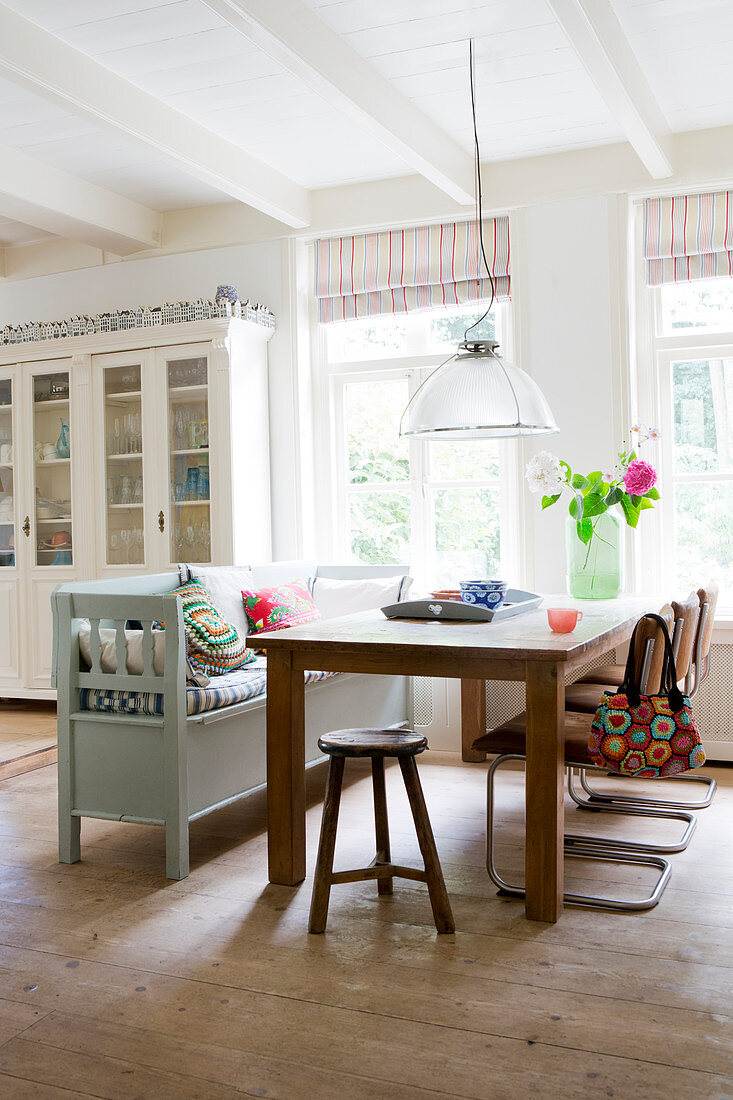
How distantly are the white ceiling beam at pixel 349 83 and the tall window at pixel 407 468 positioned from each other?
0.78 m

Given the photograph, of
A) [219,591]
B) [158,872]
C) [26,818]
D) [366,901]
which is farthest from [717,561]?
[26,818]

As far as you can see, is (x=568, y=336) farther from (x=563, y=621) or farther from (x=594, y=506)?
(x=563, y=621)

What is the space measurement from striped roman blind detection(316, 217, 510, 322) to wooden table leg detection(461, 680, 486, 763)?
1.88 metres

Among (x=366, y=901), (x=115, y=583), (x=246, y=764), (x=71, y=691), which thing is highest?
(x=115, y=583)

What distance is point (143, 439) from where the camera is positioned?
516cm

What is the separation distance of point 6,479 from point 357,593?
7.67 ft

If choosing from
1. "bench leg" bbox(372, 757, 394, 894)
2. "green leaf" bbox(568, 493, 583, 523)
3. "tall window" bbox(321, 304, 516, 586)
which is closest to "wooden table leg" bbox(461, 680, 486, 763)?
"tall window" bbox(321, 304, 516, 586)

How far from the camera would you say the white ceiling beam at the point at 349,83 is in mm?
2984

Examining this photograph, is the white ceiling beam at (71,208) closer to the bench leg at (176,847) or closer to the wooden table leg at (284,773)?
the wooden table leg at (284,773)

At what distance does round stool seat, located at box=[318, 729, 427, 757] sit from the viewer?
8.50 ft

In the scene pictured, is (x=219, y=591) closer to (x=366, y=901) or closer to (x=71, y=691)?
(x=71, y=691)

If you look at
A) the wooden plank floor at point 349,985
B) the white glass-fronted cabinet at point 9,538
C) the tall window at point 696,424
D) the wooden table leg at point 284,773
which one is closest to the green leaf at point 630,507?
the tall window at point 696,424

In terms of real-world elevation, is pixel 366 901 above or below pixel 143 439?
below

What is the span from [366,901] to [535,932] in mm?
498
